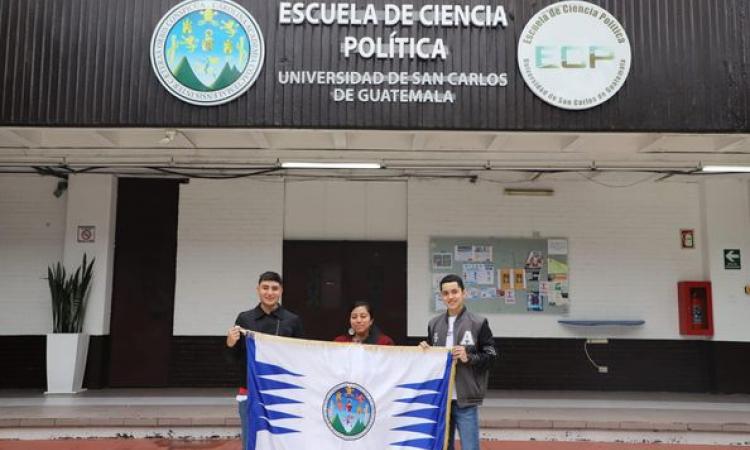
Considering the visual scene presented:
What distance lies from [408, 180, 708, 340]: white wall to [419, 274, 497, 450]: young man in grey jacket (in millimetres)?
4645

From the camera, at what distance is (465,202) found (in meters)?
9.17

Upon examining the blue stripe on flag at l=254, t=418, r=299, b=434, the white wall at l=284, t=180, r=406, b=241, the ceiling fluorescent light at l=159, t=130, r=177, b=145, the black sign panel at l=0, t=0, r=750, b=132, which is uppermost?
the black sign panel at l=0, t=0, r=750, b=132

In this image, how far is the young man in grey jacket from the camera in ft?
14.0

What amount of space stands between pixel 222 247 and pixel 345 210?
1909 mm

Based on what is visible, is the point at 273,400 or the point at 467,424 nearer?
the point at 467,424

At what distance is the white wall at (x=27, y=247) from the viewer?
890cm

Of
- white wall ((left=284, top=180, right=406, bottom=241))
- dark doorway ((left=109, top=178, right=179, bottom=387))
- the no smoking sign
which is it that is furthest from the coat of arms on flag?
the no smoking sign

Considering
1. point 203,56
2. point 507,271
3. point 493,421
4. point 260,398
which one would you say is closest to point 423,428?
point 260,398

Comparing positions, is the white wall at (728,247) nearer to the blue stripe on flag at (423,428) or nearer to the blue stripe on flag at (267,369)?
the blue stripe on flag at (423,428)

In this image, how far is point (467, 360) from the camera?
4.20m

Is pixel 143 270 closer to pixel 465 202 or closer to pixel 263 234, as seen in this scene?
pixel 263 234

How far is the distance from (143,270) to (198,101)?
11.3 ft

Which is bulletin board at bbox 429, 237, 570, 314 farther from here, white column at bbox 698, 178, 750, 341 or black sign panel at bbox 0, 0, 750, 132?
black sign panel at bbox 0, 0, 750, 132

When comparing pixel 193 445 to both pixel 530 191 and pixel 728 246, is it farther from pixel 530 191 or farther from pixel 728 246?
pixel 728 246
